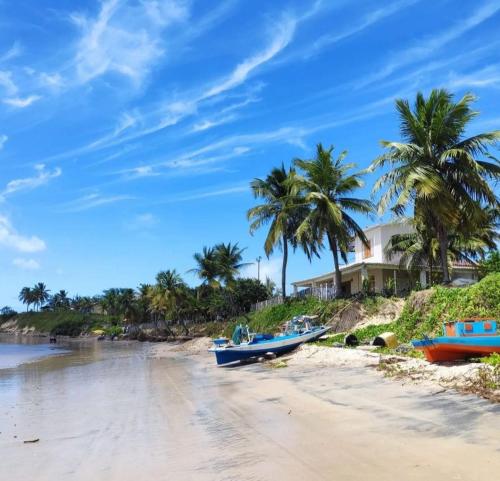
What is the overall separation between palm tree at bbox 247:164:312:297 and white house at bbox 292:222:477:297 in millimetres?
3870

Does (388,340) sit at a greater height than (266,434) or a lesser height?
greater

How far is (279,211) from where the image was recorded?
3547 cm

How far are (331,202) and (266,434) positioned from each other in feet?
74.4

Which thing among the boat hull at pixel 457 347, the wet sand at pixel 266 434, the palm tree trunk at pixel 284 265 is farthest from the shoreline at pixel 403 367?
the palm tree trunk at pixel 284 265

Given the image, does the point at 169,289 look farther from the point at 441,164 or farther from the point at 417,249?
the point at 441,164

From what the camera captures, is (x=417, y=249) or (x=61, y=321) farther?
(x=61, y=321)

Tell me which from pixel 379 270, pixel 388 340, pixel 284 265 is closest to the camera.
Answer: pixel 388 340

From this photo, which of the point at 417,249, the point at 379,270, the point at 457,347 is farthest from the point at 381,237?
the point at 457,347

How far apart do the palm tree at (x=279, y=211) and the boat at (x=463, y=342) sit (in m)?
20.2

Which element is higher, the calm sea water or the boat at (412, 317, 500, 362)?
the boat at (412, 317, 500, 362)

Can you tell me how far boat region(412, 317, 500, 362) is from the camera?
10820 mm

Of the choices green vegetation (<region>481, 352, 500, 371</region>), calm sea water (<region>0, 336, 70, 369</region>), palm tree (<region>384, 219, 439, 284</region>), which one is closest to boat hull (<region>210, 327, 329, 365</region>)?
green vegetation (<region>481, 352, 500, 371</region>)

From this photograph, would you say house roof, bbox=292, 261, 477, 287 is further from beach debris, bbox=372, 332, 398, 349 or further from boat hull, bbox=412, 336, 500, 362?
boat hull, bbox=412, 336, 500, 362

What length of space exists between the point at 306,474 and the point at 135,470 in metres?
2.29
